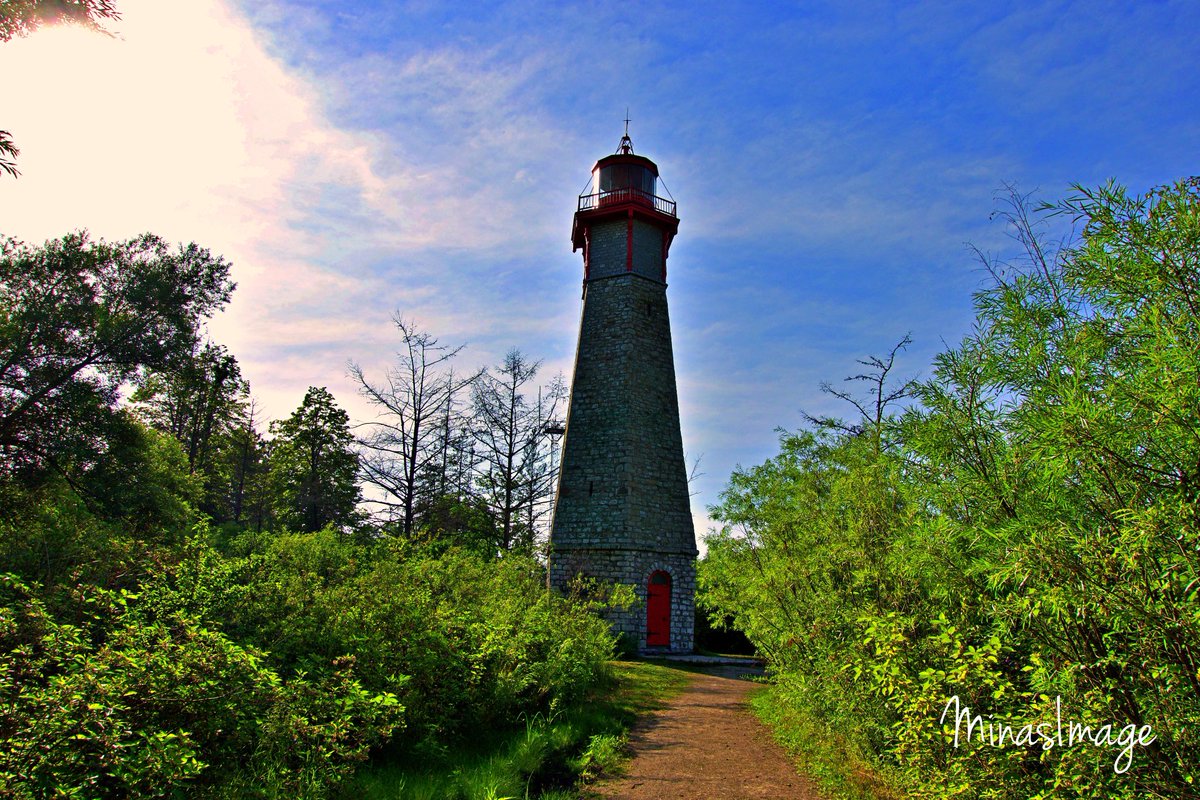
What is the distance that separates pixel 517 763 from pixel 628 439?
13.9 metres

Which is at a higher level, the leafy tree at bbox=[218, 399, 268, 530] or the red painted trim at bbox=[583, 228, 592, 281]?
the red painted trim at bbox=[583, 228, 592, 281]

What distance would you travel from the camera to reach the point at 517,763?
6223 mm

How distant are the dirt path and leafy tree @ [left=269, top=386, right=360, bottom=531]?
20270mm

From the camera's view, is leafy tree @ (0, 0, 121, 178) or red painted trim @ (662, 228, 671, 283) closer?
leafy tree @ (0, 0, 121, 178)

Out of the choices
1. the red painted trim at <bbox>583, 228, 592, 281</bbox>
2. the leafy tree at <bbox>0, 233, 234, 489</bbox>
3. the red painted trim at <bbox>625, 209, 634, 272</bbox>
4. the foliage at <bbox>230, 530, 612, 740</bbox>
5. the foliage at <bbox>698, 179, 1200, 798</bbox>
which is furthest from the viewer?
the red painted trim at <bbox>583, 228, 592, 281</bbox>

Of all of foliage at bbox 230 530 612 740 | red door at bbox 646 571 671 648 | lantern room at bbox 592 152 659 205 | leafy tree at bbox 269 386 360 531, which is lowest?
red door at bbox 646 571 671 648

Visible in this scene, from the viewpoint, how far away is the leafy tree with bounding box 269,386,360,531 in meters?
26.7

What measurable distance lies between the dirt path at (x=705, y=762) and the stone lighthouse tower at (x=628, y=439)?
28.2 ft

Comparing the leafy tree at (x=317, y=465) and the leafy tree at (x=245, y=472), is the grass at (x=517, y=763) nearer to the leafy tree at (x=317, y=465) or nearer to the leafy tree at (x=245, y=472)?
the leafy tree at (x=317, y=465)

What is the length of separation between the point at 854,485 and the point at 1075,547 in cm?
438

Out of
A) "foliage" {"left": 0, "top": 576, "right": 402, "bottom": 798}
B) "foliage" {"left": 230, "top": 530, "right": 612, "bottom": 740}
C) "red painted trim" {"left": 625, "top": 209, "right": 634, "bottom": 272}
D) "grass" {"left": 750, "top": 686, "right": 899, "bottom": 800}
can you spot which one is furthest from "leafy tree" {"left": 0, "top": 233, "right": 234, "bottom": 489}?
"grass" {"left": 750, "top": 686, "right": 899, "bottom": 800}

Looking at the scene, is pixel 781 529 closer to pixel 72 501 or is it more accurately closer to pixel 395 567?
pixel 395 567

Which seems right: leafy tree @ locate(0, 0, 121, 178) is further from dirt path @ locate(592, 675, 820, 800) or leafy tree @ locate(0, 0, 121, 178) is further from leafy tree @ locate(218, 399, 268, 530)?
leafy tree @ locate(218, 399, 268, 530)

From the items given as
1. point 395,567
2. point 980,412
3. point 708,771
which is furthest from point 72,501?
point 980,412
